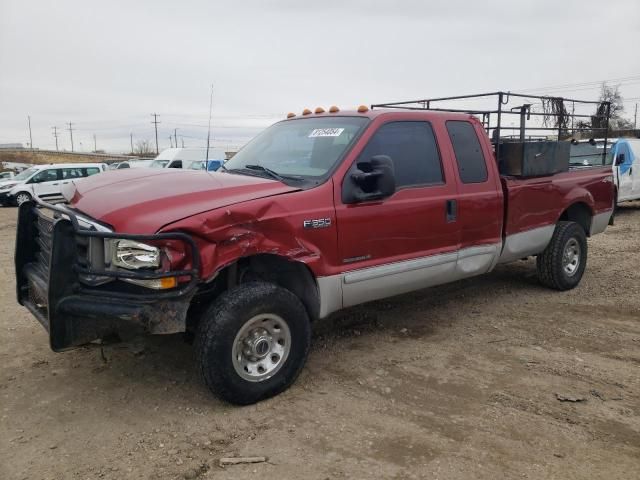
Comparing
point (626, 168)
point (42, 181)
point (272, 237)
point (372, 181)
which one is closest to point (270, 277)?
point (272, 237)

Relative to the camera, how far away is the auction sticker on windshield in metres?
4.34

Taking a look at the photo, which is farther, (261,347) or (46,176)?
(46,176)

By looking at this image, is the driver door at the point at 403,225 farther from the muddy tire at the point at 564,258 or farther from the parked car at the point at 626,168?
the parked car at the point at 626,168

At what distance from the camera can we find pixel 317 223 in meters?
3.80

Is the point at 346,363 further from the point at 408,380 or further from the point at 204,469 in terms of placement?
the point at 204,469

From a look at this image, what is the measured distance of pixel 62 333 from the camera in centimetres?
320

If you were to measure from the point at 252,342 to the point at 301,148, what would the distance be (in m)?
1.70

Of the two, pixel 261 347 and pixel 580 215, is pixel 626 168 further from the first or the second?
pixel 261 347

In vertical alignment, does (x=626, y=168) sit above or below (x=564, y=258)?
above

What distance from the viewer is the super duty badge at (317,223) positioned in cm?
375

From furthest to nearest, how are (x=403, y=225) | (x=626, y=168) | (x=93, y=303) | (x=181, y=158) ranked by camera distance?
(x=181, y=158) → (x=626, y=168) → (x=403, y=225) → (x=93, y=303)

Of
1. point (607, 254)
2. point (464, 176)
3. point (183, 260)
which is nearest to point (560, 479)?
point (183, 260)

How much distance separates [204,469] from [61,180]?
19.8 m

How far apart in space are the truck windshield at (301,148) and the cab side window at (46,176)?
17.9 m
